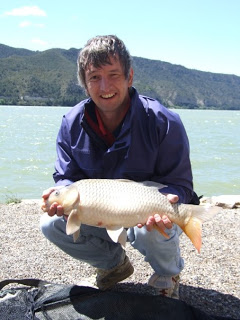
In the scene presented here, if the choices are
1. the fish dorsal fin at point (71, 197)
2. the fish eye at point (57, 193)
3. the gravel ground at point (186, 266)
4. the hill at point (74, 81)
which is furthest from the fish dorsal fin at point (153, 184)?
the hill at point (74, 81)

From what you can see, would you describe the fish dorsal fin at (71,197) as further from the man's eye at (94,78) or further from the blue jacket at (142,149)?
the man's eye at (94,78)

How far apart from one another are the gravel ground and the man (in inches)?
13.8

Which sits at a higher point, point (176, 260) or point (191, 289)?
point (176, 260)

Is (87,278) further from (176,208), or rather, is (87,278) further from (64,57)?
(64,57)

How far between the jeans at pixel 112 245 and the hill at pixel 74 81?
6645 cm

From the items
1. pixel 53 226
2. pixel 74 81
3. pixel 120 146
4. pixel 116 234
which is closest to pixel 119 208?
pixel 116 234

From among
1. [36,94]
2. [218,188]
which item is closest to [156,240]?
[218,188]

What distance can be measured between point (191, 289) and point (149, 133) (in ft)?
4.33

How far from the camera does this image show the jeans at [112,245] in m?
2.97

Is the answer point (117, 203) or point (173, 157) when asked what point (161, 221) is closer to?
point (117, 203)

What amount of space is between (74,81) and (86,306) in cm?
8550

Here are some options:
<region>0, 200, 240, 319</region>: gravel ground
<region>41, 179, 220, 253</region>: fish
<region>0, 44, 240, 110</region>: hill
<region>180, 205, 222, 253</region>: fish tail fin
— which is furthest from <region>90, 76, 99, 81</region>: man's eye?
<region>0, 44, 240, 110</region>: hill

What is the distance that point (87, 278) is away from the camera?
12.0ft

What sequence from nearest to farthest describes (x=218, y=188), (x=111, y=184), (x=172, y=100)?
(x=111, y=184)
(x=218, y=188)
(x=172, y=100)
